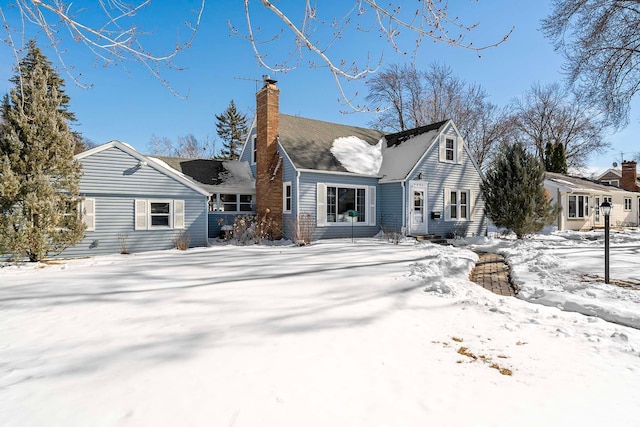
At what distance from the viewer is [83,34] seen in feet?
14.6

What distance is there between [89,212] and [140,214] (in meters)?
1.52

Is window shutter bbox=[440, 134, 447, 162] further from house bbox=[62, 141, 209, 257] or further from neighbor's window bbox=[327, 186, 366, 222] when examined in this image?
house bbox=[62, 141, 209, 257]

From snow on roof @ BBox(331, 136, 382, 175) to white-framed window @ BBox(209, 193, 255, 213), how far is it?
480cm

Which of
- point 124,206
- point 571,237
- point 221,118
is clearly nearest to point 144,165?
point 124,206

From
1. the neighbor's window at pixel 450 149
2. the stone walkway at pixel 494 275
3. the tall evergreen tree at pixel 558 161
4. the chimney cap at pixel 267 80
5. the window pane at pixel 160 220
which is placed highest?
the chimney cap at pixel 267 80

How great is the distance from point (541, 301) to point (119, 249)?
1219 cm

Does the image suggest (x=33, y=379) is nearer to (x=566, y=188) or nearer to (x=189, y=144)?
(x=566, y=188)

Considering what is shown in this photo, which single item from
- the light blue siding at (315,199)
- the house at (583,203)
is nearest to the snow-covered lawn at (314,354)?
the light blue siding at (315,199)

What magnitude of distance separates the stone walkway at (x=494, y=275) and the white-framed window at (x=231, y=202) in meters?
10.9

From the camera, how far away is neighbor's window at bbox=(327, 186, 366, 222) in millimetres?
14984

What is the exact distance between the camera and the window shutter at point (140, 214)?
12.1 meters

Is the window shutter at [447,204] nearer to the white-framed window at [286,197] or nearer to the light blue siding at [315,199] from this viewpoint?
the light blue siding at [315,199]

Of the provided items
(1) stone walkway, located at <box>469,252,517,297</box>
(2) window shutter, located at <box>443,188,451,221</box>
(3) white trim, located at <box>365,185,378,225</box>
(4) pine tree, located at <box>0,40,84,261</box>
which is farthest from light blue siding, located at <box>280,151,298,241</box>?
(2) window shutter, located at <box>443,188,451,221</box>

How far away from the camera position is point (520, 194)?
14328 mm
